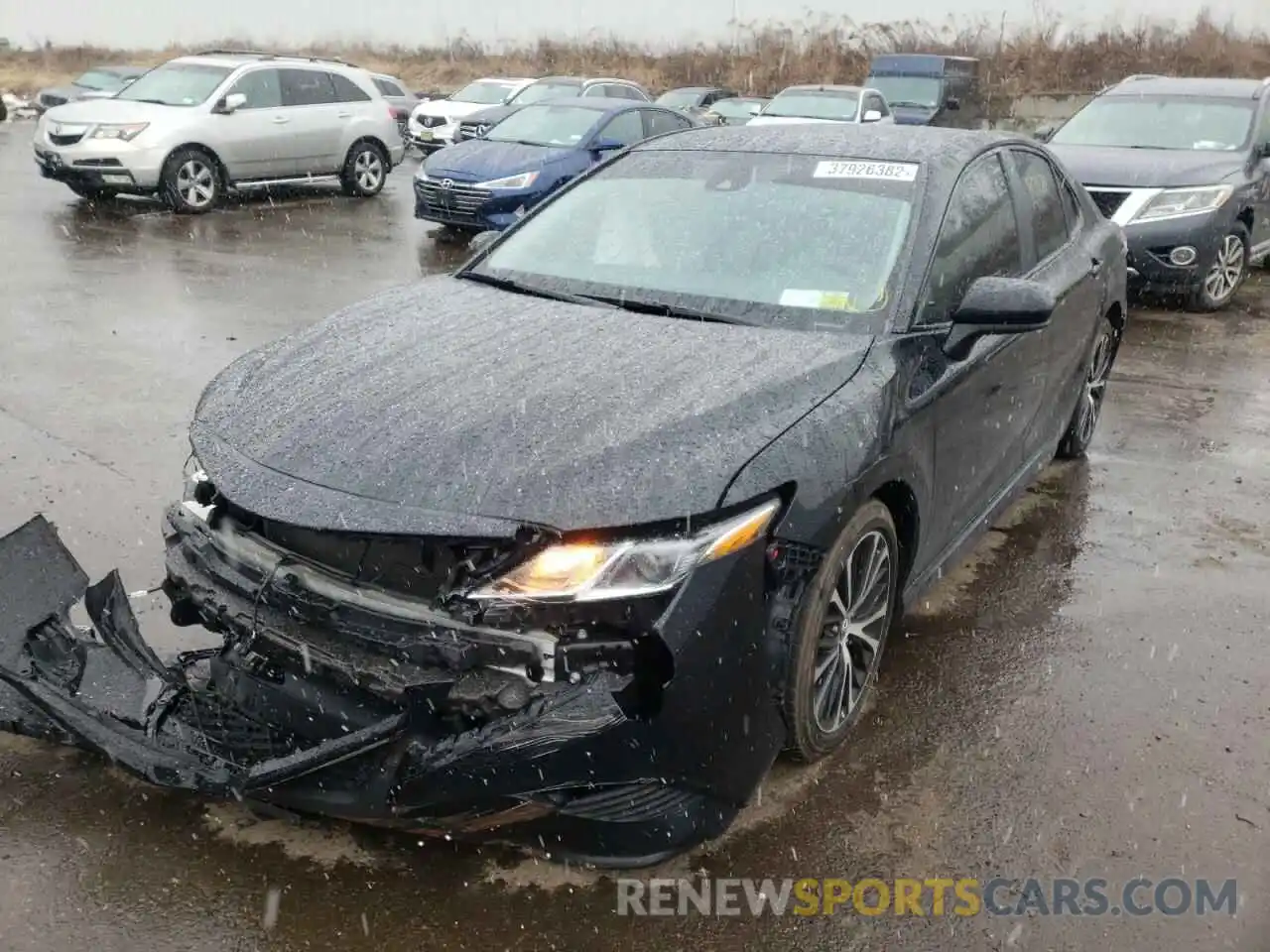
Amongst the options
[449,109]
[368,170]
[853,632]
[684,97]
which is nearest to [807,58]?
[684,97]

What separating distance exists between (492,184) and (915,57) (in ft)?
42.0

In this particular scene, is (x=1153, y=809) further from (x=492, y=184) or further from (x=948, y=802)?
(x=492, y=184)

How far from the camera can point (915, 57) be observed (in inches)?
834

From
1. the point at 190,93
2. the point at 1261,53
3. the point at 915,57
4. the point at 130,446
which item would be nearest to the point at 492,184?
the point at 190,93

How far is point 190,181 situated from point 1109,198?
968cm

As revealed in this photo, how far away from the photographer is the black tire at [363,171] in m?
14.8

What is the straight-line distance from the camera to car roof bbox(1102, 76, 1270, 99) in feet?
34.0

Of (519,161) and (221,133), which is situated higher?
(221,133)

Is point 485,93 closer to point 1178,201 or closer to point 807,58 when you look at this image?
point 1178,201

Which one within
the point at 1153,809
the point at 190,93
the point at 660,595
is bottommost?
the point at 1153,809

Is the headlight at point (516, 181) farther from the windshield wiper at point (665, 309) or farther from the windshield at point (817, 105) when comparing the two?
the windshield wiper at point (665, 309)

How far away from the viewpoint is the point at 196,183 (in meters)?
12.8

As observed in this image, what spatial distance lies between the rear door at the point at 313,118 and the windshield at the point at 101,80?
11.9 metres

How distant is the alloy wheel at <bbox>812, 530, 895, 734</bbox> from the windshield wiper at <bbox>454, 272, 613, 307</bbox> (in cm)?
121
